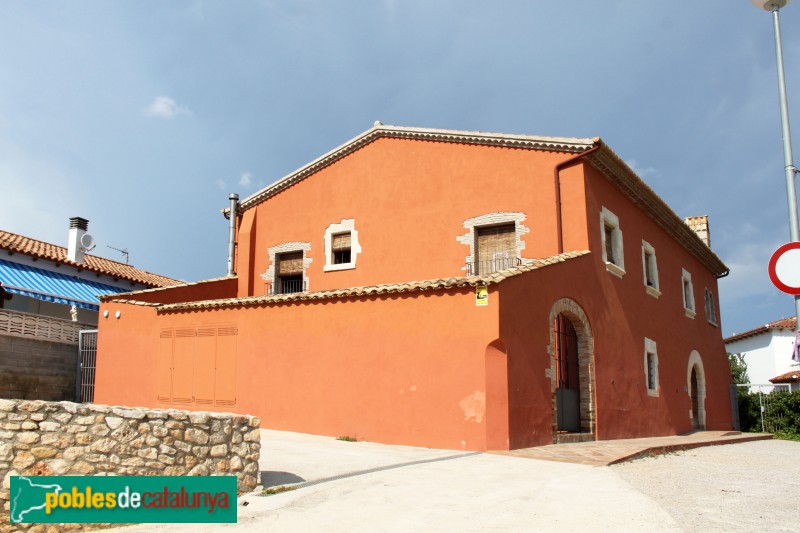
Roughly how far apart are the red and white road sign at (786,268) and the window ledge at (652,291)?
13.2 m

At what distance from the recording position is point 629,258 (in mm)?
17250

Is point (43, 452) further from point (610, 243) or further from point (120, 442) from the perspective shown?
point (610, 243)

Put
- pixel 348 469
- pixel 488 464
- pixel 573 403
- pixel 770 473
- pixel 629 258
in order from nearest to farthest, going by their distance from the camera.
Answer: pixel 348 469
pixel 488 464
pixel 770 473
pixel 573 403
pixel 629 258

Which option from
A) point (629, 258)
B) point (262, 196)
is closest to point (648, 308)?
point (629, 258)

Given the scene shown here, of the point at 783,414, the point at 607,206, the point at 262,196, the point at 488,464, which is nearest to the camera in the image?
the point at 488,464

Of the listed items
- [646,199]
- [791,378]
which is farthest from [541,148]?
[791,378]

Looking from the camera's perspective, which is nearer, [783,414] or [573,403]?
[573,403]

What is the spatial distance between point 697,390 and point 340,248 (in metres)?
13.7

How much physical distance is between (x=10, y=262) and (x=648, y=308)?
63.6 ft

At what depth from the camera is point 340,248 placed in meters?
18.2

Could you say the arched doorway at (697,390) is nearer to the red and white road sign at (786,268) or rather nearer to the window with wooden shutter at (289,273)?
the window with wooden shutter at (289,273)

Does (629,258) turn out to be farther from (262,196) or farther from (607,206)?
(262,196)

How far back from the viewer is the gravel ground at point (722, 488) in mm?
6520

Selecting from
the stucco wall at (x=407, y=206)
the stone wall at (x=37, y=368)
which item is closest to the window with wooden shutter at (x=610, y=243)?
the stucco wall at (x=407, y=206)
